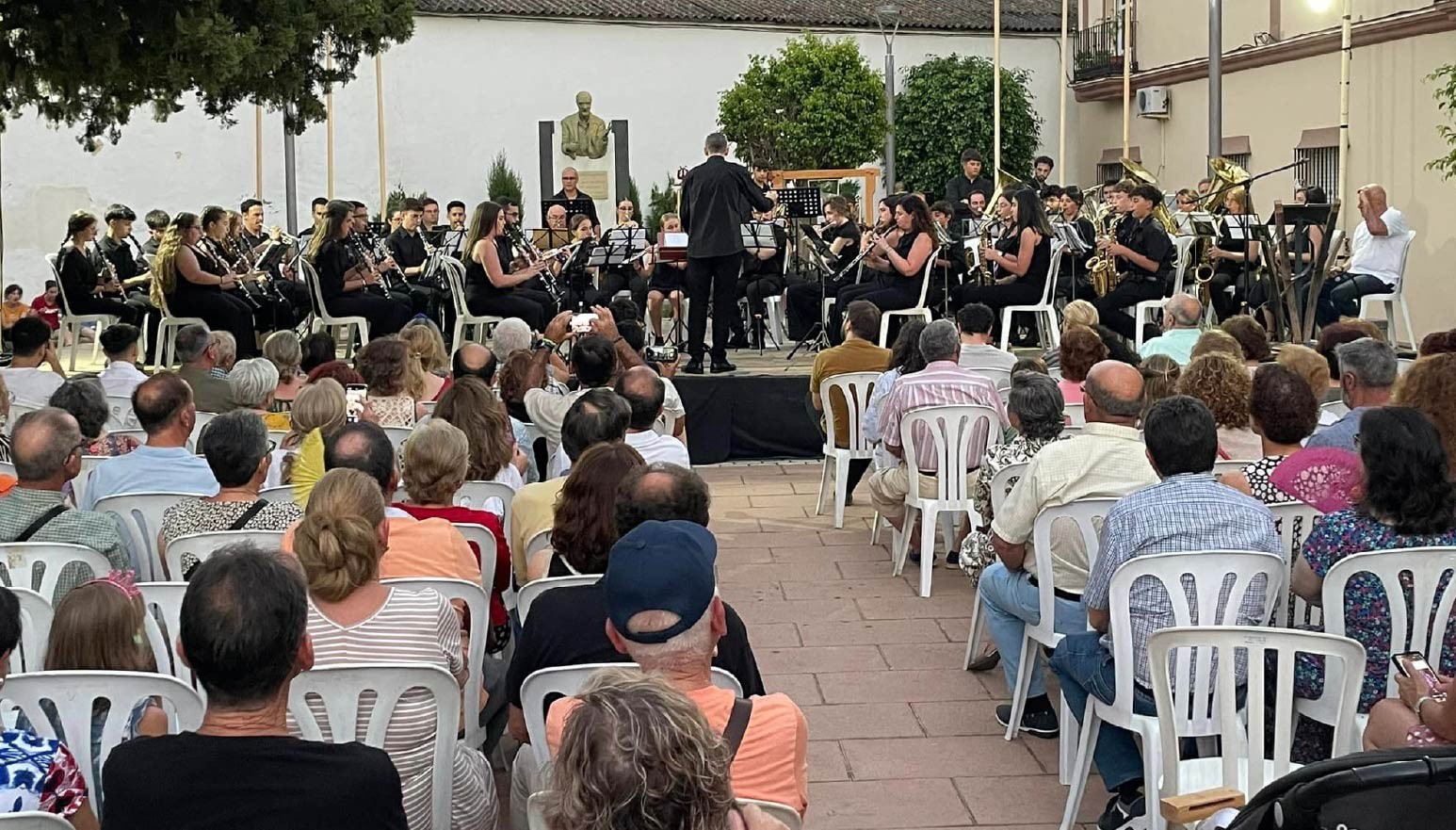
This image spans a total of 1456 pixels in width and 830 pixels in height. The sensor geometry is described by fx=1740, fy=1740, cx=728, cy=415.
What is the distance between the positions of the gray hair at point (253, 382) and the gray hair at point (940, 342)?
272 centimetres

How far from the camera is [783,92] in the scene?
24453 mm

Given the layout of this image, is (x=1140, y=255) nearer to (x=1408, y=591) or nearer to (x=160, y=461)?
(x=160, y=461)

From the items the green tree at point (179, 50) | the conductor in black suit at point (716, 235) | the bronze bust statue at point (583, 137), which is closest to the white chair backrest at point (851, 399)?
the conductor in black suit at point (716, 235)

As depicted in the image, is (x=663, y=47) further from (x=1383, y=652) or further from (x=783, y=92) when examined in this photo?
(x=1383, y=652)

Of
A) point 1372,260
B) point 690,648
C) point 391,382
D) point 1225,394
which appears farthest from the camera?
point 1372,260

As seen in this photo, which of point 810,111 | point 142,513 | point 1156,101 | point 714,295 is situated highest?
point 1156,101

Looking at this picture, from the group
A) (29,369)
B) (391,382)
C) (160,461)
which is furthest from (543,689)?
(29,369)

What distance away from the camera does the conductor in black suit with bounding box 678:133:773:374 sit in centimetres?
1120

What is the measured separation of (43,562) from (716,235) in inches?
285

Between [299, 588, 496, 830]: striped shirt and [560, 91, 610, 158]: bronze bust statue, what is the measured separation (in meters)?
19.2

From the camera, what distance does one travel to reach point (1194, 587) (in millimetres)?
4168

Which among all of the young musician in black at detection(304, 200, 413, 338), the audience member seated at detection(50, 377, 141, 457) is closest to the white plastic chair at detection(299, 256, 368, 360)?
the young musician in black at detection(304, 200, 413, 338)

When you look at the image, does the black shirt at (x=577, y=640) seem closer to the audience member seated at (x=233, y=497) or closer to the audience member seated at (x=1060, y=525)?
the audience member seated at (x=233, y=497)

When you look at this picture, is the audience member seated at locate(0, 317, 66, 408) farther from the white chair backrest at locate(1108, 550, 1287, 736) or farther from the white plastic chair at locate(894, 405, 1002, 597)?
the white chair backrest at locate(1108, 550, 1287, 736)
